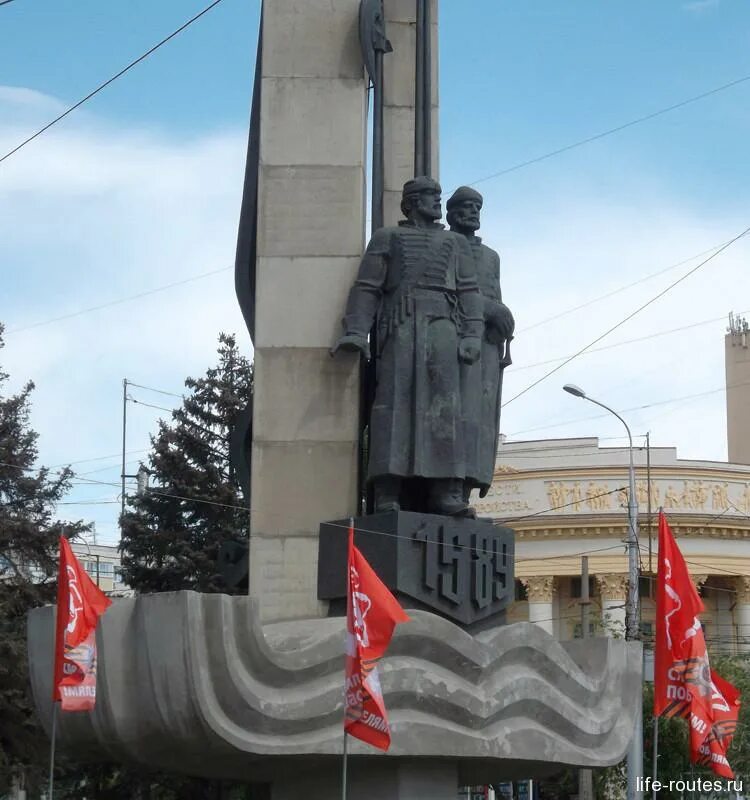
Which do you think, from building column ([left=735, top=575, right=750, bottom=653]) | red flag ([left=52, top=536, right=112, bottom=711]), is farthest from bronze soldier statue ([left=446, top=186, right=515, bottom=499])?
building column ([left=735, top=575, right=750, bottom=653])

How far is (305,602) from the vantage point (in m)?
14.1

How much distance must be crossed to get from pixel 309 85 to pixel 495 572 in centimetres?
459

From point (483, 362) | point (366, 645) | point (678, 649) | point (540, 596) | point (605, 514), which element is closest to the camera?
point (366, 645)

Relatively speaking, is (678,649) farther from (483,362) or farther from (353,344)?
(353,344)

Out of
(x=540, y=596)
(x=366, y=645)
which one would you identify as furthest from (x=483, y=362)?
(x=540, y=596)

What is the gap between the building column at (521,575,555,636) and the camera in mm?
46188

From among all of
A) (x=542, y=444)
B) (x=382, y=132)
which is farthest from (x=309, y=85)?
(x=542, y=444)

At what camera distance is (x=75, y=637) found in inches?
481

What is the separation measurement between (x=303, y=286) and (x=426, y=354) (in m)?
1.35

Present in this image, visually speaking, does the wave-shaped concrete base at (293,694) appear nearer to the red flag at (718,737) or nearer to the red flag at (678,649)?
the red flag at (678,649)

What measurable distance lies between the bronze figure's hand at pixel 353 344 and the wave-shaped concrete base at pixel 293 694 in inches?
91.6

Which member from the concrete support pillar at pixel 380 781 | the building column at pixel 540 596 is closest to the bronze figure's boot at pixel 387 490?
the concrete support pillar at pixel 380 781

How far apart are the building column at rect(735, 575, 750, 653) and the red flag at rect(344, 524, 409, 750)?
3550cm

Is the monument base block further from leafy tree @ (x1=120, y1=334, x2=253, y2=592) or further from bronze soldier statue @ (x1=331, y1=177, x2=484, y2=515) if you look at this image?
leafy tree @ (x1=120, y1=334, x2=253, y2=592)
